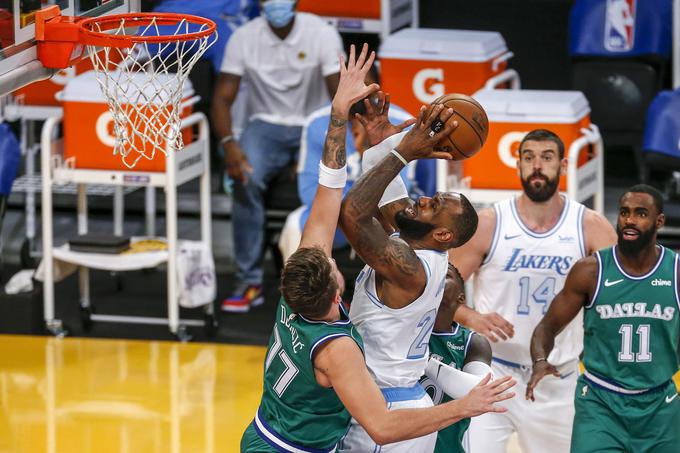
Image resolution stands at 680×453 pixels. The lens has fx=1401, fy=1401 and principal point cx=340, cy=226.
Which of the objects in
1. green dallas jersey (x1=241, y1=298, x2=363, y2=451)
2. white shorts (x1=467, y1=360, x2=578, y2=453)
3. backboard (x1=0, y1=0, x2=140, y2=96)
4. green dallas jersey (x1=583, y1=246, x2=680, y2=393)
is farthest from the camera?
white shorts (x1=467, y1=360, x2=578, y2=453)

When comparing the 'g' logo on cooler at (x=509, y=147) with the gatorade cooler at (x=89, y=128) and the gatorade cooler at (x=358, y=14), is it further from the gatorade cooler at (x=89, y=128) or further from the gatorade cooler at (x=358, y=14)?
the gatorade cooler at (x=358, y=14)

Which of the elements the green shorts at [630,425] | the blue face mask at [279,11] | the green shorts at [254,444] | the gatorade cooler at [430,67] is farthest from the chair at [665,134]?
the green shorts at [254,444]

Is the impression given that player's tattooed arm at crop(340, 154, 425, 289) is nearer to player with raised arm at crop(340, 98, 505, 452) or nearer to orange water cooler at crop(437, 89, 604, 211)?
player with raised arm at crop(340, 98, 505, 452)

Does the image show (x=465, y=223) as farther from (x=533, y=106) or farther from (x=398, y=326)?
(x=533, y=106)

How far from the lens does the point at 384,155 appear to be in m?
5.20

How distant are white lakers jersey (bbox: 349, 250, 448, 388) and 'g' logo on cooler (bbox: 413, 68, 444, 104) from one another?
4.93 meters

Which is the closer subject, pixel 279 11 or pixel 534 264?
pixel 534 264

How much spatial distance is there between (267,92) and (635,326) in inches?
180

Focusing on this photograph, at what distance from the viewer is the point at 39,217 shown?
11.8 m

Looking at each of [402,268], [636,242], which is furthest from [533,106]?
[402,268]

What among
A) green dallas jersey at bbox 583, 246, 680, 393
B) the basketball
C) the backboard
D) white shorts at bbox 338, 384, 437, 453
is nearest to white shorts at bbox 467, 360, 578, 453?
green dallas jersey at bbox 583, 246, 680, 393

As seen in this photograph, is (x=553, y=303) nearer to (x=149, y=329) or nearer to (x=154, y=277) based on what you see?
(x=149, y=329)

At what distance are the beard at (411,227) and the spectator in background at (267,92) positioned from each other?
178 inches

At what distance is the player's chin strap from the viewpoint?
5109 mm
